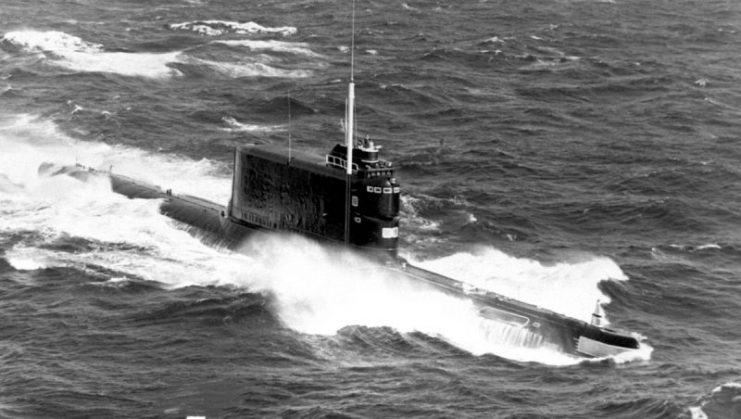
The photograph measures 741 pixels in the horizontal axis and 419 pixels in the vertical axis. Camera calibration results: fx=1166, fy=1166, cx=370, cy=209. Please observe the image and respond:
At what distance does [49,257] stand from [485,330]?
1894 cm

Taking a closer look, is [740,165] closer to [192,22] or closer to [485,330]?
[485,330]

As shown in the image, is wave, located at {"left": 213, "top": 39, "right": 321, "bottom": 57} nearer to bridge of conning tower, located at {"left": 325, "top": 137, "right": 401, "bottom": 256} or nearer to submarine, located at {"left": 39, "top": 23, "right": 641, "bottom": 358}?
submarine, located at {"left": 39, "top": 23, "right": 641, "bottom": 358}

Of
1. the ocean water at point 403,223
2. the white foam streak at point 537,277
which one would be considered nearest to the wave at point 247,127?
the ocean water at point 403,223

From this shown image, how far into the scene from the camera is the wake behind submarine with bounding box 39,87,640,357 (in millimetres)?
39250

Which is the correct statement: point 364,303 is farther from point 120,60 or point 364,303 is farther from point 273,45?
point 273,45

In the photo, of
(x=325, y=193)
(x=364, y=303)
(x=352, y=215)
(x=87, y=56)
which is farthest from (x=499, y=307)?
(x=87, y=56)

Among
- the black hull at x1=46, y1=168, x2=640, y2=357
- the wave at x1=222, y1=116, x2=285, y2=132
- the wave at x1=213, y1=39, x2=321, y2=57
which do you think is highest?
the wave at x1=213, y1=39, x2=321, y2=57

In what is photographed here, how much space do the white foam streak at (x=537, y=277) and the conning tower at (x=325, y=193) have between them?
5387 millimetres

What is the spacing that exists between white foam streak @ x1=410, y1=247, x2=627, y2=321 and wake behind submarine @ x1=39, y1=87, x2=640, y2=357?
10.5 feet

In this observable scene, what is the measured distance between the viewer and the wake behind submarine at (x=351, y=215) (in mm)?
39250

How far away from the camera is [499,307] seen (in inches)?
1622

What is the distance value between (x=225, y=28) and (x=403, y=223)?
53.5 meters

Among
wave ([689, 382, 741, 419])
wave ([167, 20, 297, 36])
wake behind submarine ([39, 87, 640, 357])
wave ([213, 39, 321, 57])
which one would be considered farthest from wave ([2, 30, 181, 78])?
wave ([689, 382, 741, 419])

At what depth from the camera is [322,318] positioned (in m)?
41.8
